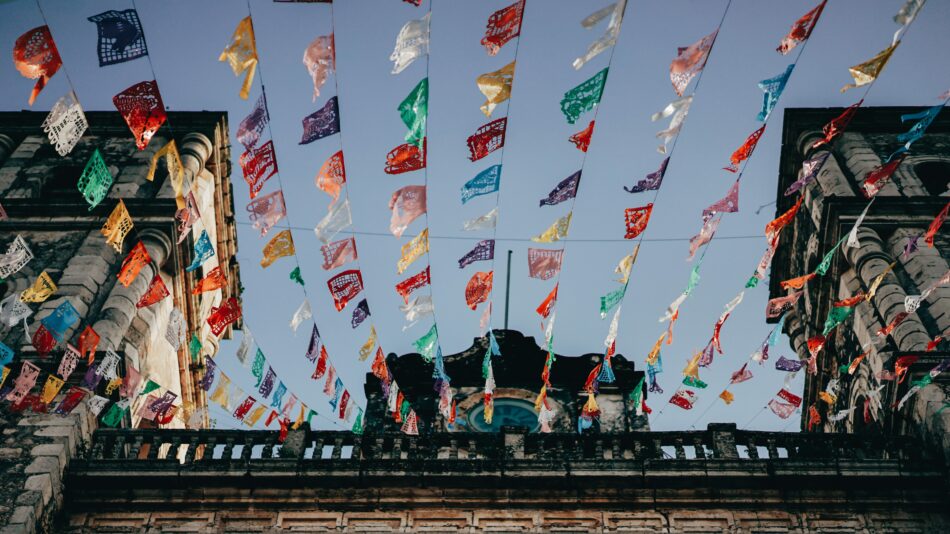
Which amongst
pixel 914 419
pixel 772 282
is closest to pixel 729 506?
pixel 914 419

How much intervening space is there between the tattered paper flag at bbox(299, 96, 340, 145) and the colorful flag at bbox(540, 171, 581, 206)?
10.2 ft

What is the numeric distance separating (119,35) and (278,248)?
398cm

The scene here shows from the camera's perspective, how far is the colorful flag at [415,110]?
1181cm

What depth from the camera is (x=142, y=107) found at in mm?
11992

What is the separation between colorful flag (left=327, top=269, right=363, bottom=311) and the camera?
14.2m

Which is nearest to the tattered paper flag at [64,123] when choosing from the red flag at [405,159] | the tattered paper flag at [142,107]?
the tattered paper flag at [142,107]

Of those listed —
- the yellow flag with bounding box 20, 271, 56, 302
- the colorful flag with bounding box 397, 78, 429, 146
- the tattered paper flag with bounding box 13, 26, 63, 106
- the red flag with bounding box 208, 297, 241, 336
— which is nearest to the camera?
the tattered paper flag with bounding box 13, 26, 63, 106

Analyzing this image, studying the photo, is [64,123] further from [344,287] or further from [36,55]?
[344,287]

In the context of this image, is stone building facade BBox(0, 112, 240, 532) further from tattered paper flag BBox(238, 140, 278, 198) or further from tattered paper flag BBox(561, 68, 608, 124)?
tattered paper flag BBox(561, 68, 608, 124)

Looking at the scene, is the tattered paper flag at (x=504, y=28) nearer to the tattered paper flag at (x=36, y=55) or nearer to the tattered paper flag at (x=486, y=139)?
the tattered paper flag at (x=486, y=139)

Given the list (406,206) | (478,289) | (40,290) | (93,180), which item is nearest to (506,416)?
(478,289)

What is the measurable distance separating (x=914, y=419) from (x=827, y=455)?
55.5 inches

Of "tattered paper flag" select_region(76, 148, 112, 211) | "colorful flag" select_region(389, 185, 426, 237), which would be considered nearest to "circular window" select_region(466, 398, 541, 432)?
"colorful flag" select_region(389, 185, 426, 237)

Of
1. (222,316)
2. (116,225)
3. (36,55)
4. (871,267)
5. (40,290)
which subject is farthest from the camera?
(871,267)
